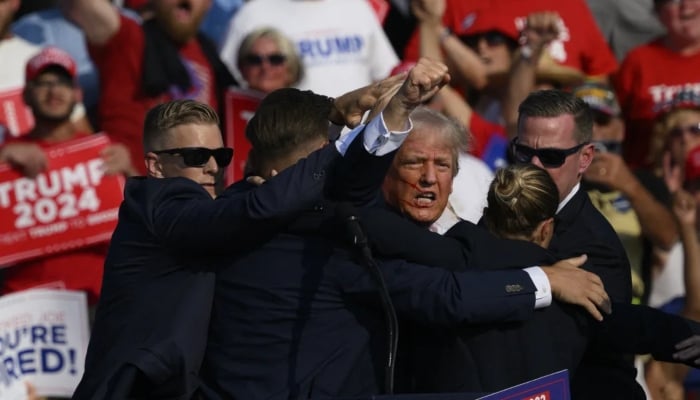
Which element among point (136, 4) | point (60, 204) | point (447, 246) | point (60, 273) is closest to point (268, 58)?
point (136, 4)

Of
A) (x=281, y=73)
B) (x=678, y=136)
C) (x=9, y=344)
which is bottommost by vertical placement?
(x=9, y=344)

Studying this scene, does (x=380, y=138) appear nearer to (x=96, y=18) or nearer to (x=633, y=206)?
(x=633, y=206)

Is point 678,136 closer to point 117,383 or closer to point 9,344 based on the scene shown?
point 9,344

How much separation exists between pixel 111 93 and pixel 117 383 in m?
4.20

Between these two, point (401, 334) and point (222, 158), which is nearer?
point (401, 334)

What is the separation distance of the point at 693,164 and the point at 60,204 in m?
3.22

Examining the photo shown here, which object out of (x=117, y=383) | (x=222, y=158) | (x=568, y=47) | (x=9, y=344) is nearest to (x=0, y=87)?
(x=9, y=344)

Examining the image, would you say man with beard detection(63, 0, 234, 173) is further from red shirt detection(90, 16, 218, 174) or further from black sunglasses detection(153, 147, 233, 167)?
black sunglasses detection(153, 147, 233, 167)

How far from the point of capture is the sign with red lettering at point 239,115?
27.4 feet

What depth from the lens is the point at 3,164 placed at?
8.05m

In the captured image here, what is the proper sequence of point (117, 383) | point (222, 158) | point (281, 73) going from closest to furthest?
point (117, 383) < point (222, 158) < point (281, 73)

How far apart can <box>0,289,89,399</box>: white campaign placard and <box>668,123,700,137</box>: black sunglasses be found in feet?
10.4

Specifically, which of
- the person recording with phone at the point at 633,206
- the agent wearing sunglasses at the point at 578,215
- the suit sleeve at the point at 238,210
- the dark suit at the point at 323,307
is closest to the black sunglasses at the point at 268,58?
the person recording with phone at the point at 633,206

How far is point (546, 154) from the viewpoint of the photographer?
19.4 feet
